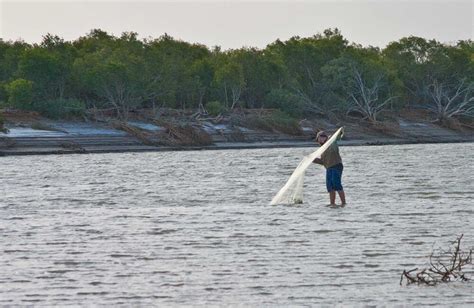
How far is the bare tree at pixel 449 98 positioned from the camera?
10562 cm

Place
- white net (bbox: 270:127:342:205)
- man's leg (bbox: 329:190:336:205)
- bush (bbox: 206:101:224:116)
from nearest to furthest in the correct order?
man's leg (bbox: 329:190:336:205)
white net (bbox: 270:127:342:205)
bush (bbox: 206:101:224:116)

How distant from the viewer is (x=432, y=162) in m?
52.0

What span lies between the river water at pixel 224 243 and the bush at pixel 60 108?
47.3 meters

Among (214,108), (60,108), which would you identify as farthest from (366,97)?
(60,108)

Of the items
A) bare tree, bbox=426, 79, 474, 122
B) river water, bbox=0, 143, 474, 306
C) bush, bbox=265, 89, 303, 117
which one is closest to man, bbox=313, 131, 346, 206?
river water, bbox=0, 143, 474, 306

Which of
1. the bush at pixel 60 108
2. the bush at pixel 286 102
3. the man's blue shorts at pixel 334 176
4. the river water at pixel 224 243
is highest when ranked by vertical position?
the bush at pixel 286 102

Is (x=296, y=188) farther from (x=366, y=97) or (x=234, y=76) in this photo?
(x=366, y=97)

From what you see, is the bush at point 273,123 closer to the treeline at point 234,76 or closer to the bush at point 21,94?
the treeline at point 234,76

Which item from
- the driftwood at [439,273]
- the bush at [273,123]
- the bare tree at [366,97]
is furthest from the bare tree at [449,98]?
the driftwood at [439,273]

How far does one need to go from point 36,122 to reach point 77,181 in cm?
4015

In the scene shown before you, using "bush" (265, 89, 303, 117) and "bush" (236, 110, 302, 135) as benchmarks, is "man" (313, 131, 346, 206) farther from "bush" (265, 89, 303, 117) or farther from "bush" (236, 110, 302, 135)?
"bush" (265, 89, 303, 117)

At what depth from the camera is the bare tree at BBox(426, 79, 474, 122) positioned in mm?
105625

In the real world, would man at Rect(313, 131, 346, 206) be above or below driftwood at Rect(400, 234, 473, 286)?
above

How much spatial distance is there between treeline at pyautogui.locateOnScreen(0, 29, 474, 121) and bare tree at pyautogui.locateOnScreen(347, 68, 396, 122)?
0.14 metres
